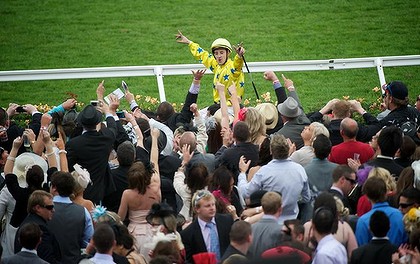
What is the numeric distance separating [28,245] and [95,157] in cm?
203

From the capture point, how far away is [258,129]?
10672 mm

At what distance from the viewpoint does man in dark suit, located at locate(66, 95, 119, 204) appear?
10180 millimetres

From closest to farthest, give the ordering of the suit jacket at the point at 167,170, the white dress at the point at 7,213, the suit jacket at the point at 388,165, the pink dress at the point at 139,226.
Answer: the pink dress at the point at 139,226 → the white dress at the point at 7,213 → the suit jacket at the point at 388,165 → the suit jacket at the point at 167,170

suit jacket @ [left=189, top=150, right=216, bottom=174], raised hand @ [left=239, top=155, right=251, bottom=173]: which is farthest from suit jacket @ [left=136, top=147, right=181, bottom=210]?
raised hand @ [left=239, top=155, right=251, bottom=173]

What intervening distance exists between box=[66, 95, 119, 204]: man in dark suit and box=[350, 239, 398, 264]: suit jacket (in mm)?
2651

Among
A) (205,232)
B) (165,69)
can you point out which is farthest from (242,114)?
(165,69)

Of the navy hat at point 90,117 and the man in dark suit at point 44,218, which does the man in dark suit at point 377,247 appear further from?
the navy hat at point 90,117

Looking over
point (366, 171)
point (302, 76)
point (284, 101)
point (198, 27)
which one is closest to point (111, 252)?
point (366, 171)

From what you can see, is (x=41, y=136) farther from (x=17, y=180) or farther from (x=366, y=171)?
(x=366, y=171)

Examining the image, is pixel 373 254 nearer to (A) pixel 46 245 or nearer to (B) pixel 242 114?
(A) pixel 46 245

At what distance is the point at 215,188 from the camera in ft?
31.1

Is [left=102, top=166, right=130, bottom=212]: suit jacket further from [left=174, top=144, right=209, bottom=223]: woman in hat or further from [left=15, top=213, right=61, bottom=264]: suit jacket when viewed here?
[left=15, top=213, right=61, bottom=264]: suit jacket

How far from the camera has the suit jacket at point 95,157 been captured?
10172 millimetres

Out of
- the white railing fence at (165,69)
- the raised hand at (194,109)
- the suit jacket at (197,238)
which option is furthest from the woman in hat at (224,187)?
the white railing fence at (165,69)
